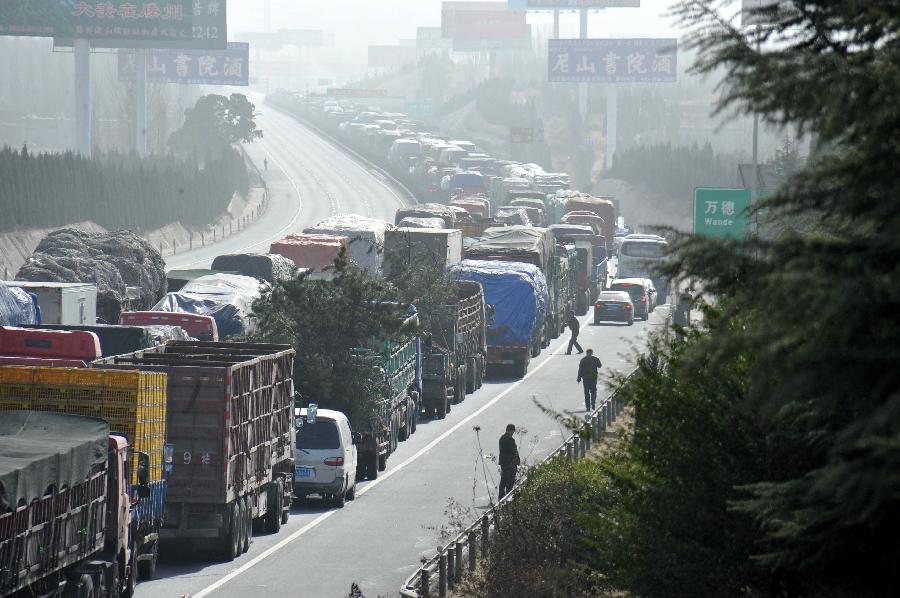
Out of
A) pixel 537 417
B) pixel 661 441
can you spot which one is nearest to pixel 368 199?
pixel 537 417

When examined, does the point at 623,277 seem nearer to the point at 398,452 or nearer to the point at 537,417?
the point at 537,417

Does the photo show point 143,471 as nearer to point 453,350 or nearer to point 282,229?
point 453,350

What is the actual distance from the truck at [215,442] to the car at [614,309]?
117ft

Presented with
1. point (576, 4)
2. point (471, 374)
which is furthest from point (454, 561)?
point (576, 4)

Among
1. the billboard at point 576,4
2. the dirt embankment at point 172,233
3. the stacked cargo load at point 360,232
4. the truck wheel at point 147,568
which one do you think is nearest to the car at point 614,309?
the stacked cargo load at point 360,232

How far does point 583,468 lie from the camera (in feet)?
65.2

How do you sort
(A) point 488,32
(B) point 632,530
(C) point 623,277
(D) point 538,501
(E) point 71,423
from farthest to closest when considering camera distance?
1. (A) point 488,32
2. (C) point 623,277
3. (D) point 538,501
4. (E) point 71,423
5. (B) point 632,530

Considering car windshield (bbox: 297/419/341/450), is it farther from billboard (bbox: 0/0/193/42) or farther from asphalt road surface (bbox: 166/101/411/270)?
billboard (bbox: 0/0/193/42)

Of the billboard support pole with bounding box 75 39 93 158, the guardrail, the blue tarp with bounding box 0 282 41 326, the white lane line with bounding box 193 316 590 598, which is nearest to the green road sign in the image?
the white lane line with bounding box 193 316 590 598

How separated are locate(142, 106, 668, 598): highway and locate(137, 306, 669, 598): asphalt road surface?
0.02 metres

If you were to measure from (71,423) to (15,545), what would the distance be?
259 cm

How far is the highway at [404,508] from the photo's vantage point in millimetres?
19922

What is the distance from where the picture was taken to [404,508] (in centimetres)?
2603

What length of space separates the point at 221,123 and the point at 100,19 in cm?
5254
